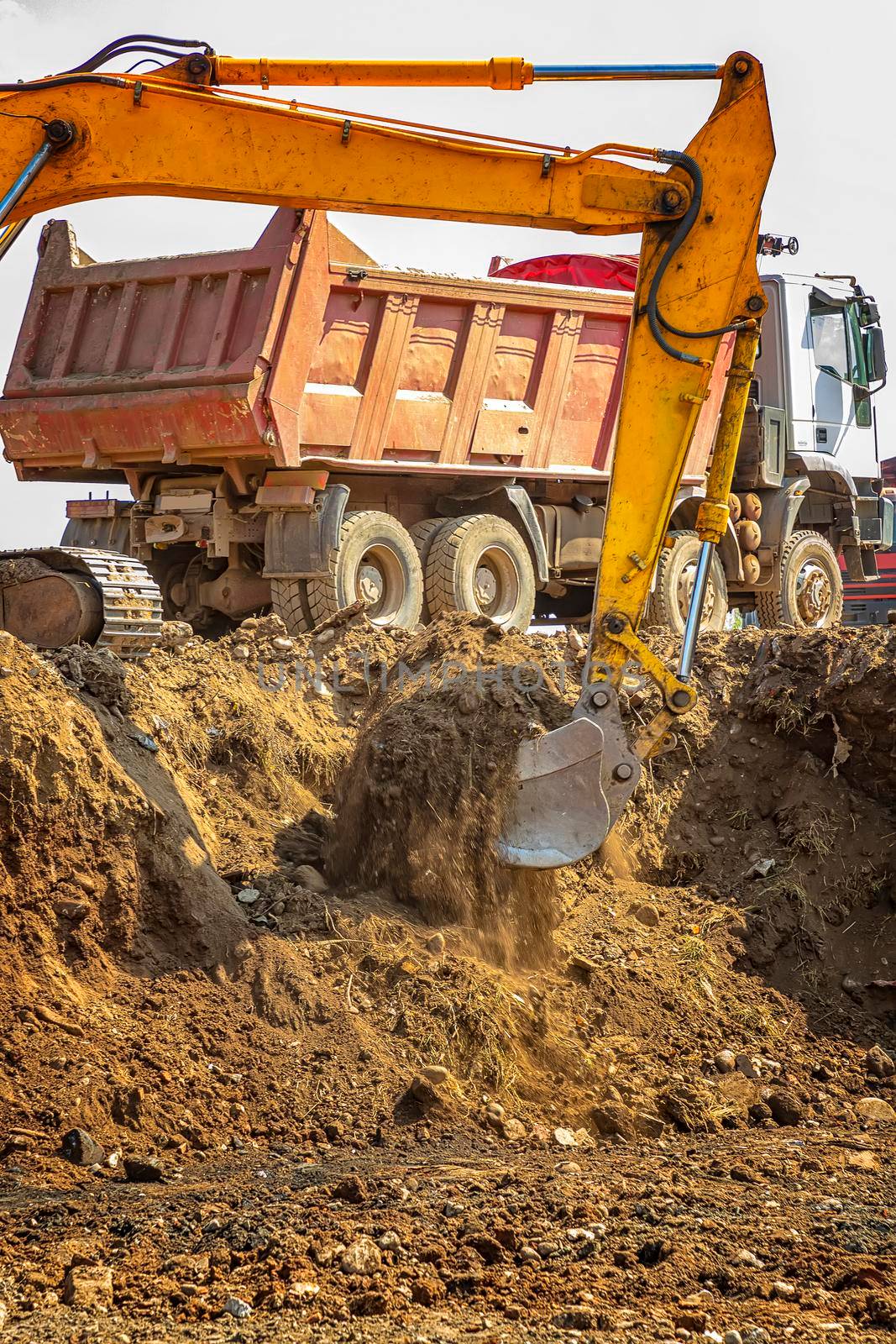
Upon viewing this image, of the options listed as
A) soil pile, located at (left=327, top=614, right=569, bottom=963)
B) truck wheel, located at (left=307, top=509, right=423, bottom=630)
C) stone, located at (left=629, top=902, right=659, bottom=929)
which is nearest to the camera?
soil pile, located at (left=327, top=614, right=569, bottom=963)

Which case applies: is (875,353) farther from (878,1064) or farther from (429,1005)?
(429,1005)

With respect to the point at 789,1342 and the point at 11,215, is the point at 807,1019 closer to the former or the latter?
the point at 789,1342

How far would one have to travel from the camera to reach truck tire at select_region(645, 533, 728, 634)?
12172 mm

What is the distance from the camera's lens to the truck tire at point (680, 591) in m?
12.2

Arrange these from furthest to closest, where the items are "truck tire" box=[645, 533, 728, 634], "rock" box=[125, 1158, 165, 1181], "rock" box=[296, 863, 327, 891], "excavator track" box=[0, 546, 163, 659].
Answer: "truck tire" box=[645, 533, 728, 634] → "excavator track" box=[0, 546, 163, 659] → "rock" box=[296, 863, 327, 891] → "rock" box=[125, 1158, 165, 1181]

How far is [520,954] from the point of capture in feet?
20.8

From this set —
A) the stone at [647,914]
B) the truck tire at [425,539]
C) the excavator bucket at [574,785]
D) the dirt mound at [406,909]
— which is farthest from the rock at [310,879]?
the truck tire at [425,539]

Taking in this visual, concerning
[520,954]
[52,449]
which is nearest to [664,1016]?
[520,954]

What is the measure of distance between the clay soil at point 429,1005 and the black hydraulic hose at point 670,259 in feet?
6.15

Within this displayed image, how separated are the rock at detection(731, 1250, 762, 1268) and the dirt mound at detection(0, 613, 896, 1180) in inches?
56.7

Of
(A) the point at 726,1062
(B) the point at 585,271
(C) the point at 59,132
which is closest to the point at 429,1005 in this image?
(A) the point at 726,1062

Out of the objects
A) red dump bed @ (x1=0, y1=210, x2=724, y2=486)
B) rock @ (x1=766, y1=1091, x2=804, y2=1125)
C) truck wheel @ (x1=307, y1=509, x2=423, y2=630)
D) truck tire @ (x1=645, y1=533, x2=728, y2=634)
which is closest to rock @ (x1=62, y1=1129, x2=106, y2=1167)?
rock @ (x1=766, y1=1091, x2=804, y2=1125)

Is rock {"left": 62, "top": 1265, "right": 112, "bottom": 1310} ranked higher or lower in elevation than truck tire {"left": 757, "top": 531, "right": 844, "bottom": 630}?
lower

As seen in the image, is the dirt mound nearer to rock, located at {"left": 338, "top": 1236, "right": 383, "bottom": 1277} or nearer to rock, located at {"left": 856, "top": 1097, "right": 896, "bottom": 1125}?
rock, located at {"left": 856, "top": 1097, "right": 896, "bottom": 1125}
